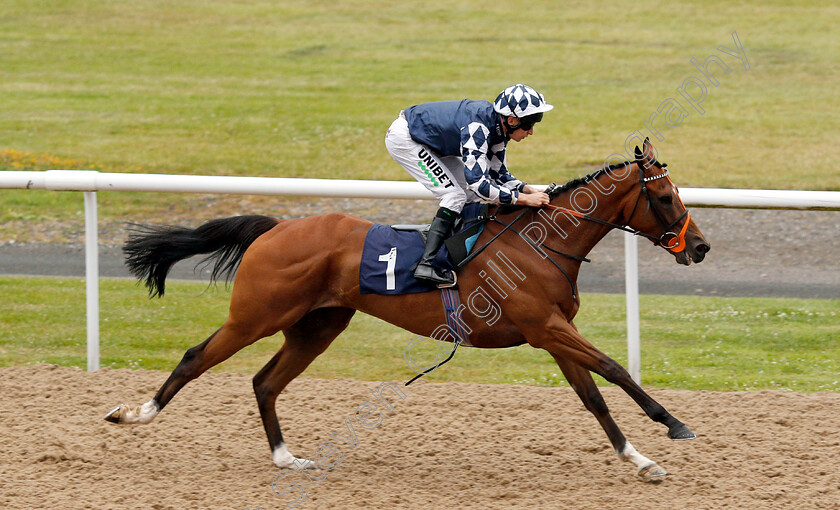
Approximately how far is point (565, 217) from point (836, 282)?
15.3 ft

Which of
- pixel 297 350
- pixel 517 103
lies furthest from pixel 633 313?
pixel 297 350

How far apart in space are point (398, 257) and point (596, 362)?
105 cm

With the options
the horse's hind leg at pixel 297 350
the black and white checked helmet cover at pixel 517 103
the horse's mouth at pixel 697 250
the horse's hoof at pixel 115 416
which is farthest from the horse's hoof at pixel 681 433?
the horse's hoof at pixel 115 416

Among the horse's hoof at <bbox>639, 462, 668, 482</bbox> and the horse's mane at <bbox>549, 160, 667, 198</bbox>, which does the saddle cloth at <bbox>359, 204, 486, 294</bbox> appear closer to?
the horse's mane at <bbox>549, 160, 667, 198</bbox>

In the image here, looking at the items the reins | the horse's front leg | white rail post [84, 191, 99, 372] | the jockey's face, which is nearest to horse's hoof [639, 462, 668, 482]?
the horse's front leg

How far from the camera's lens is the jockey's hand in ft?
15.2

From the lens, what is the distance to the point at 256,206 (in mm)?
11258

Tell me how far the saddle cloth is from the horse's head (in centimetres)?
77

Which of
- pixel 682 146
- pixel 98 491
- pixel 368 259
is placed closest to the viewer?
pixel 98 491

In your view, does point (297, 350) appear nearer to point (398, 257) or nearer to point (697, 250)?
point (398, 257)

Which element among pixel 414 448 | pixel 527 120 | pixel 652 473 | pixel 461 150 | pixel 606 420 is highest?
Answer: pixel 527 120

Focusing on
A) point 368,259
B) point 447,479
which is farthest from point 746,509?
point 368,259

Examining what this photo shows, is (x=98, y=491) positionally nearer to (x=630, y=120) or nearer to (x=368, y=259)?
(x=368, y=259)

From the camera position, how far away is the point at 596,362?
445 cm
